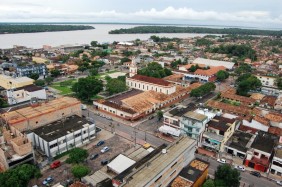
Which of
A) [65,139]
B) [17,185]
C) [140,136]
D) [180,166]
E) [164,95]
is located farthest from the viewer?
[164,95]

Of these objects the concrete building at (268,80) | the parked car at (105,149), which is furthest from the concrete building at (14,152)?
the concrete building at (268,80)

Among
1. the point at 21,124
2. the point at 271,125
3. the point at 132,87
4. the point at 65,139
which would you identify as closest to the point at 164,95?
the point at 132,87

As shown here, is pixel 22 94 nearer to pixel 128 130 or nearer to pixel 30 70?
pixel 30 70

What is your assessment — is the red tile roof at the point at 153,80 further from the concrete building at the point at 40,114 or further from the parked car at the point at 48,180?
the parked car at the point at 48,180

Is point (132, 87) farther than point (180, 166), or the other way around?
point (132, 87)

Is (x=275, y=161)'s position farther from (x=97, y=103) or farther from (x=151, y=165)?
(x=97, y=103)

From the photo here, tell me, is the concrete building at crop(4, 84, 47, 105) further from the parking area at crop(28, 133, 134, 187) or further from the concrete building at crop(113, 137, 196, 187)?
the concrete building at crop(113, 137, 196, 187)
